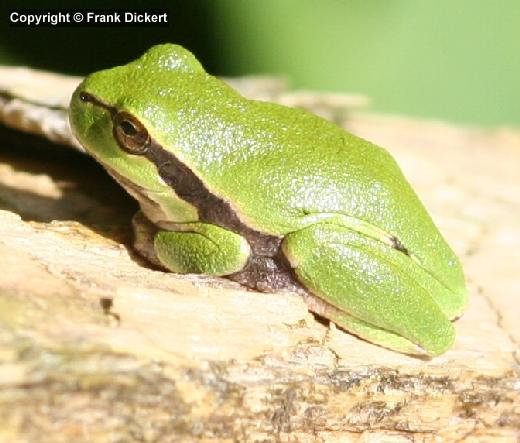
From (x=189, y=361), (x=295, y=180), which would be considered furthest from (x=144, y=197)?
(x=189, y=361)

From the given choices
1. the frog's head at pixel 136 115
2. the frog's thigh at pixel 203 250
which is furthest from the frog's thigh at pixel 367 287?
the frog's head at pixel 136 115

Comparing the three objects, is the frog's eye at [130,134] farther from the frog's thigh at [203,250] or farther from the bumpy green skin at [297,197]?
the frog's thigh at [203,250]

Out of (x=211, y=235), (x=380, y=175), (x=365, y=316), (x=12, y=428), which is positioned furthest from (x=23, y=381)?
(x=380, y=175)

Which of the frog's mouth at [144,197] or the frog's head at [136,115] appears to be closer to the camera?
the frog's head at [136,115]

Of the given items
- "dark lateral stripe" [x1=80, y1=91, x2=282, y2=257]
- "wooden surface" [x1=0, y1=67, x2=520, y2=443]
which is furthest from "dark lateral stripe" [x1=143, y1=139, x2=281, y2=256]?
"wooden surface" [x1=0, y1=67, x2=520, y2=443]

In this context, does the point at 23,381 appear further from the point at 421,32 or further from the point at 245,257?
the point at 421,32

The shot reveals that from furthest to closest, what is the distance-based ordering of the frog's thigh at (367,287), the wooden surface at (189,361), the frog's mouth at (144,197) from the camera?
1. the frog's mouth at (144,197)
2. the frog's thigh at (367,287)
3. the wooden surface at (189,361)

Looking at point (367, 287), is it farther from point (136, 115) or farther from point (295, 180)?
point (136, 115)
